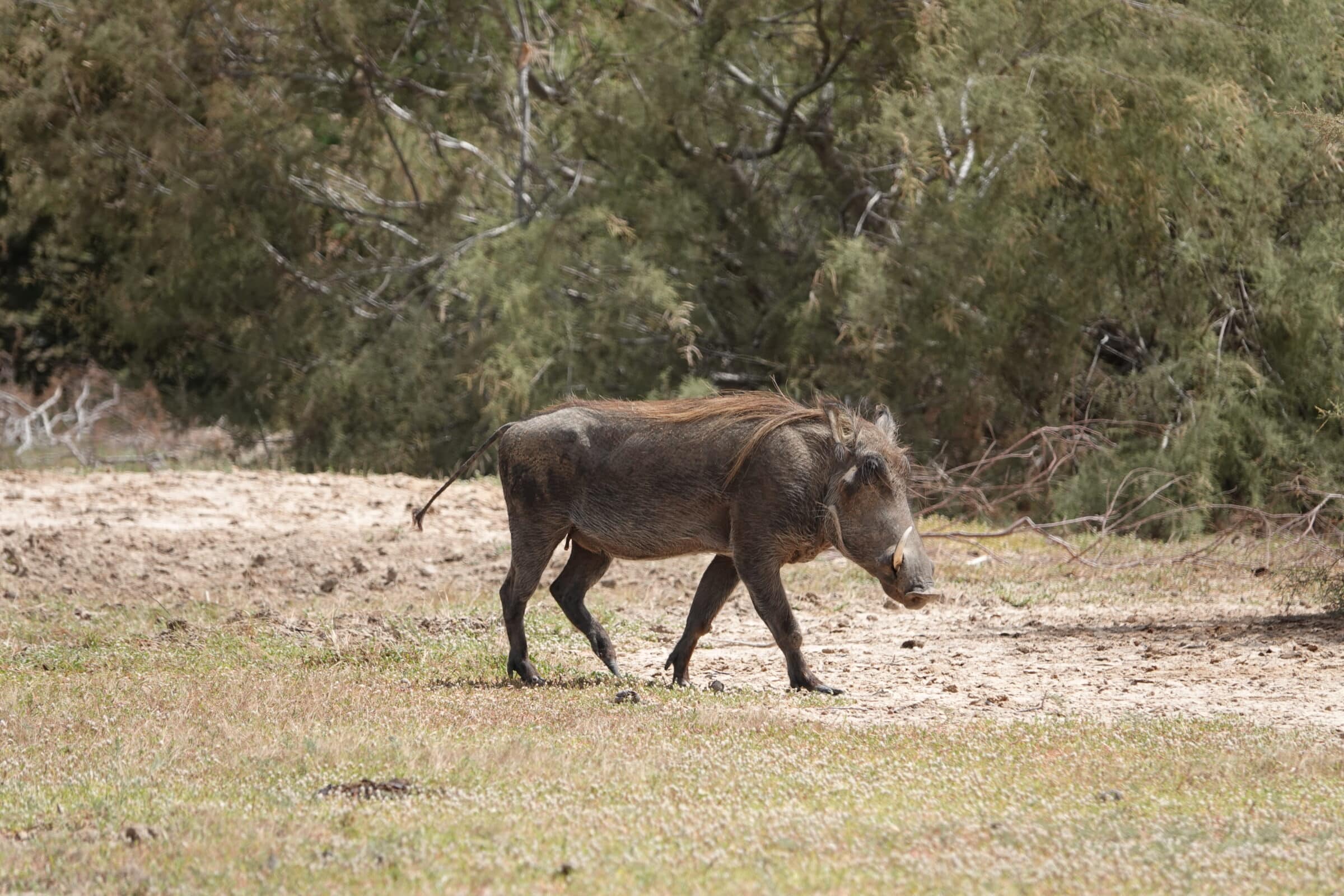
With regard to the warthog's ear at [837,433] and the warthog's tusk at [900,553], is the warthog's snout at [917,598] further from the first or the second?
the warthog's ear at [837,433]

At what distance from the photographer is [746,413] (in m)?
7.56

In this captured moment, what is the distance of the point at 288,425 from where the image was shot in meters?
19.7

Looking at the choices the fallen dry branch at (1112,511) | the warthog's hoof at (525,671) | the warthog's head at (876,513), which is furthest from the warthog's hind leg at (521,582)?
the fallen dry branch at (1112,511)

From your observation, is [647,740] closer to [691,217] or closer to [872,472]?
[872,472]

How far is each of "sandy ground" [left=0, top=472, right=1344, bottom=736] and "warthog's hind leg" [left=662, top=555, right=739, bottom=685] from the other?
28 centimetres

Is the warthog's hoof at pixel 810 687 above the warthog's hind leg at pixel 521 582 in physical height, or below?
below

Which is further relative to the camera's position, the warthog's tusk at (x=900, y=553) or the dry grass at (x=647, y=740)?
the warthog's tusk at (x=900, y=553)

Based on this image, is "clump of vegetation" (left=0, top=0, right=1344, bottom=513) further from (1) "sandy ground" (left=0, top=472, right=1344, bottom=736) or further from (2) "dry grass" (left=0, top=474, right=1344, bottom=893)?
(2) "dry grass" (left=0, top=474, right=1344, bottom=893)

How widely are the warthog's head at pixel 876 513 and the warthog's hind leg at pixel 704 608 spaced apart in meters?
0.59

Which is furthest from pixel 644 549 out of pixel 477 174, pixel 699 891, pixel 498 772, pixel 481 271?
pixel 477 174

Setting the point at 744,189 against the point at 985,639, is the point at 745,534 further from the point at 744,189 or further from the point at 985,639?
the point at 744,189

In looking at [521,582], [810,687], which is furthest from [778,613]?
[521,582]

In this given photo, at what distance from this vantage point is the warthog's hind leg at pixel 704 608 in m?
7.49

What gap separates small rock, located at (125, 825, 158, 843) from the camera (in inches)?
181
